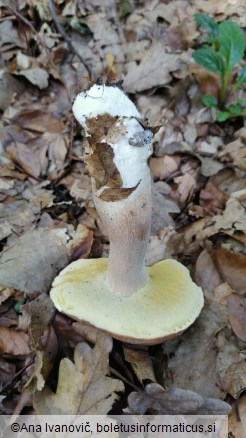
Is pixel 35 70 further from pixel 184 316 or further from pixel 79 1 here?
pixel 184 316

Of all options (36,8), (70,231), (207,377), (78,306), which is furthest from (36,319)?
(36,8)

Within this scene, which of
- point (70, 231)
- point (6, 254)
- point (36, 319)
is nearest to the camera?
point (36, 319)

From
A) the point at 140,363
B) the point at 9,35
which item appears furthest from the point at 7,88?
the point at 140,363

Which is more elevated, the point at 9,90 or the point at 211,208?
the point at 9,90

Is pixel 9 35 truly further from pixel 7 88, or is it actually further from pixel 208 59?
pixel 208 59

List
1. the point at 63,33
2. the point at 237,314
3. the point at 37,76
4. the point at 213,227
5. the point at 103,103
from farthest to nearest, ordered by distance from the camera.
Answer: the point at 63,33, the point at 37,76, the point at 213,227, the point at 237,314, the point at 103,103

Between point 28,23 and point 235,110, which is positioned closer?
point 235,110

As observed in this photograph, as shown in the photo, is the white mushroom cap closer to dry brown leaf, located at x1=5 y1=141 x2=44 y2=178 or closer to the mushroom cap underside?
the mushroom cap underside
